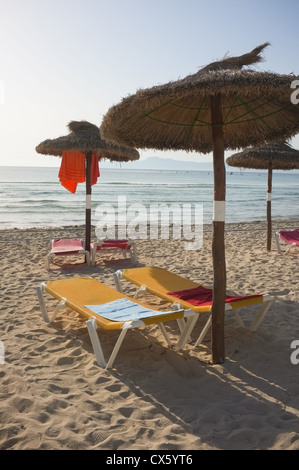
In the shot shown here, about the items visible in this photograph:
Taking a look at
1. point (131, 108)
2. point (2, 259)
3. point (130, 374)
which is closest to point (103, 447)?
point (130, 374)

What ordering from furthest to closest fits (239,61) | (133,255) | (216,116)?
1. (133,255)
2. (239,61)
3. (216,116)

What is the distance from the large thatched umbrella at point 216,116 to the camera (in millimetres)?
2742

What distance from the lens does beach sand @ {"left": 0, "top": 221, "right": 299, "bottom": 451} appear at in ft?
7.89

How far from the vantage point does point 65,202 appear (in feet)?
81.8

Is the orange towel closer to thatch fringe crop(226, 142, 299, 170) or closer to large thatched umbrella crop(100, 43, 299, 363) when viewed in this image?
thatch fringe crop(226, 142, 299, 170)

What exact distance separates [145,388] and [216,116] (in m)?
2.07

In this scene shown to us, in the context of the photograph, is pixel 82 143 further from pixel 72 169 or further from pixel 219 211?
pixel 219 211

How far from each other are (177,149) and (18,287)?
2.74 m

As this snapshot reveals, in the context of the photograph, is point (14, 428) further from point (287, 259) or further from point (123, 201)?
Result: point (123, 201)

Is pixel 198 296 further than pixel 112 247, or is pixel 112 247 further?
pixel 112 247

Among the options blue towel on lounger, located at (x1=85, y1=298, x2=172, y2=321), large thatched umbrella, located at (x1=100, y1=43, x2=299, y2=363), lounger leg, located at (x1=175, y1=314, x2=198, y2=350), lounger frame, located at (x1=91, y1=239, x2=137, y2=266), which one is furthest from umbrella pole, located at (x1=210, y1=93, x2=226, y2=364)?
lounger frame, located at (x1=91, y1=239, x2=137, y2=266)

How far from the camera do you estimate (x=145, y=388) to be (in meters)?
2.98

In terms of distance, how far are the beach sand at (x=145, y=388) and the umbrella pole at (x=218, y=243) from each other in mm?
199

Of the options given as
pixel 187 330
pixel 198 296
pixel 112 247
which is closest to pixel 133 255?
pixel 112 247
